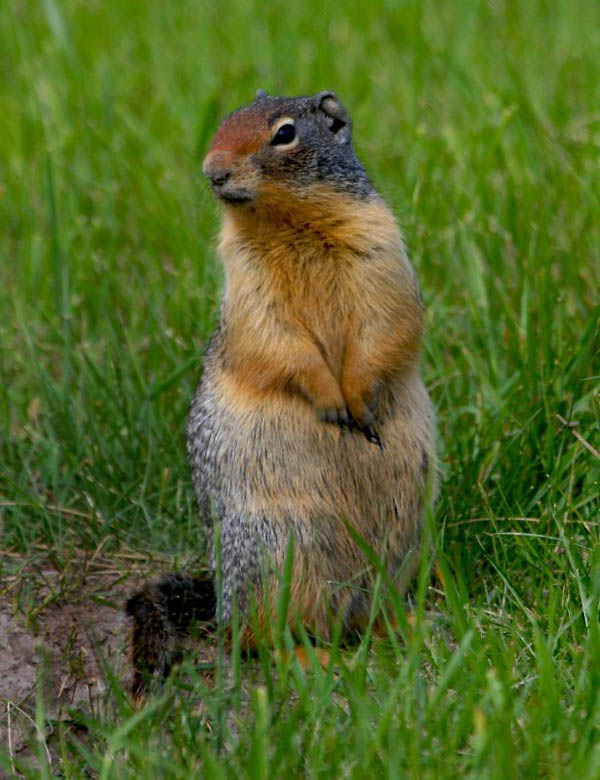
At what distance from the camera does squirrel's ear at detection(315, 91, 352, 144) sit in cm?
413

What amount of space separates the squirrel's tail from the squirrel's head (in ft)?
3.94

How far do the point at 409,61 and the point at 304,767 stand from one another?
18.0 feet

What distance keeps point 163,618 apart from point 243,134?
4.75 feet

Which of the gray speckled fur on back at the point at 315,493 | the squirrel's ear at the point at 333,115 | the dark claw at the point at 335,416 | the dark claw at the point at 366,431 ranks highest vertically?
the squirrel's ear at the point at 333,115

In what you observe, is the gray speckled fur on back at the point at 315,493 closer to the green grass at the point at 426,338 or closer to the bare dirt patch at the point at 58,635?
the green grass at the point at 426,338

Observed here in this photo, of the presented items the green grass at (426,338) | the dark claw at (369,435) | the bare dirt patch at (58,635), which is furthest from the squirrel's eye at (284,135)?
the bare dirt patch at (58,635)

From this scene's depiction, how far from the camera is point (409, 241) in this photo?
5.59 m

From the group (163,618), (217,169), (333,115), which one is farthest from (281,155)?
(163,618)

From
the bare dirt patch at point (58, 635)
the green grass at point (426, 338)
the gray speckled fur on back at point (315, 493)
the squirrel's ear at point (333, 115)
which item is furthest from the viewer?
the squirrel's ear at point (333, 115)

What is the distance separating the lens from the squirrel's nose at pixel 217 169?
3.68 metres

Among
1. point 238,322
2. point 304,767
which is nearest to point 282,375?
point 238,322

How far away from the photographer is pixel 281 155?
12.6 ft

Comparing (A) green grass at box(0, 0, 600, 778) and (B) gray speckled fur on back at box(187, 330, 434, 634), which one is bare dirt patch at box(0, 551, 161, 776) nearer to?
(A) green grass at box(0, 0, 600, 778)

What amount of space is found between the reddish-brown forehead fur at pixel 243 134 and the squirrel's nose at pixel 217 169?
5 centimetres
